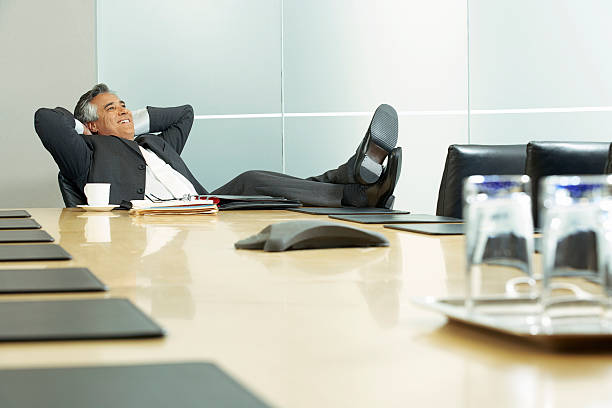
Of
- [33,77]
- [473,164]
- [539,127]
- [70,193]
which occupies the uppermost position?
[33,77]

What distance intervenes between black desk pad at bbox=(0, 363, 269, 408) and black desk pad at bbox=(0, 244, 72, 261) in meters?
0.72

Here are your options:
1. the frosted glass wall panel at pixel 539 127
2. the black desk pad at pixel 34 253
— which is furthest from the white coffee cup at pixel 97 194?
the frosted glass wall panel at pixel 539 127

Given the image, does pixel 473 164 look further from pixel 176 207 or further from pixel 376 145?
pixel 176 207

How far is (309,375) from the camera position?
51cm

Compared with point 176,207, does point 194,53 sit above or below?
above

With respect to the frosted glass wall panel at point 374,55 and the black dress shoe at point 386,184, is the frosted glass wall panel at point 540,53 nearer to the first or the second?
the frosted glass wall panel at point 374,55

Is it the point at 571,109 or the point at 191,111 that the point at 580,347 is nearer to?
the point at 191,111

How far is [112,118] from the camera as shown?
14.2 ft

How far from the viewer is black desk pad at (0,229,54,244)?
5.07 ft

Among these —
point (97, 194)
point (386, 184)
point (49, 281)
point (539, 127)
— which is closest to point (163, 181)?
point (97, 194)

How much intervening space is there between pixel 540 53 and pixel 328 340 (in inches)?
204

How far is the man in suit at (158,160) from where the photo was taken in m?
3.19

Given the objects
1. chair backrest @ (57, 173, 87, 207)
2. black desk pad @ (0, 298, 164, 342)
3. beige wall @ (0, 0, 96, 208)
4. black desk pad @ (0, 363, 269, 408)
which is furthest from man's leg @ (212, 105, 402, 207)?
black desk pad @ (0, 363, 269, 408)

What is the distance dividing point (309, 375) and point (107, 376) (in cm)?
12
